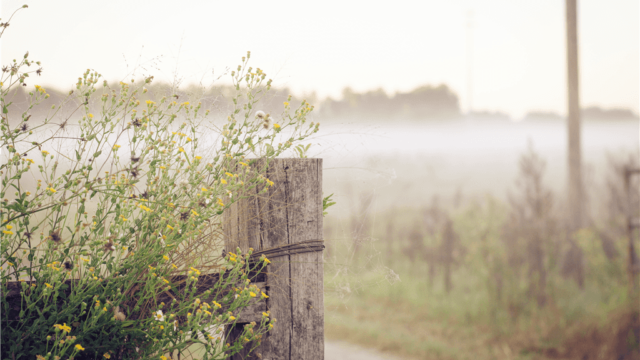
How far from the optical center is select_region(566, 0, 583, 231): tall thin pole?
6547mm

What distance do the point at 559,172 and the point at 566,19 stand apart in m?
5.64

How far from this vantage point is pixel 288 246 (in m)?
1.58

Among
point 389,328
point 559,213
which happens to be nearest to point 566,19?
point 559,213

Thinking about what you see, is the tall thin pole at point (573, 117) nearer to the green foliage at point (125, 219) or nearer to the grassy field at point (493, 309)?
the grassy field at point (493, 309)

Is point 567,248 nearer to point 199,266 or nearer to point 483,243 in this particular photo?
point 483,243

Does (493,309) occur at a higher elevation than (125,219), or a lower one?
Answer: lower

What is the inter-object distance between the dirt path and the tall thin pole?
13.5 feet

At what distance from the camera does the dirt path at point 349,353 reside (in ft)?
16.4

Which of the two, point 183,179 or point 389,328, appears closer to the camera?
point 183,179

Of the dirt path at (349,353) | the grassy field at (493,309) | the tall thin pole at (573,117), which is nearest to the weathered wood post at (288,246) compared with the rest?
the grassy field at (493,309)

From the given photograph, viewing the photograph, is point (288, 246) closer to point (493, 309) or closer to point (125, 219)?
point (125, 219)

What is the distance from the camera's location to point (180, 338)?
4.01ft

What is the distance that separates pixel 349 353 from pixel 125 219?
4.57 m

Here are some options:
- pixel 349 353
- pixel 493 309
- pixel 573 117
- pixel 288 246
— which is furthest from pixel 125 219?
pixel 573 117
